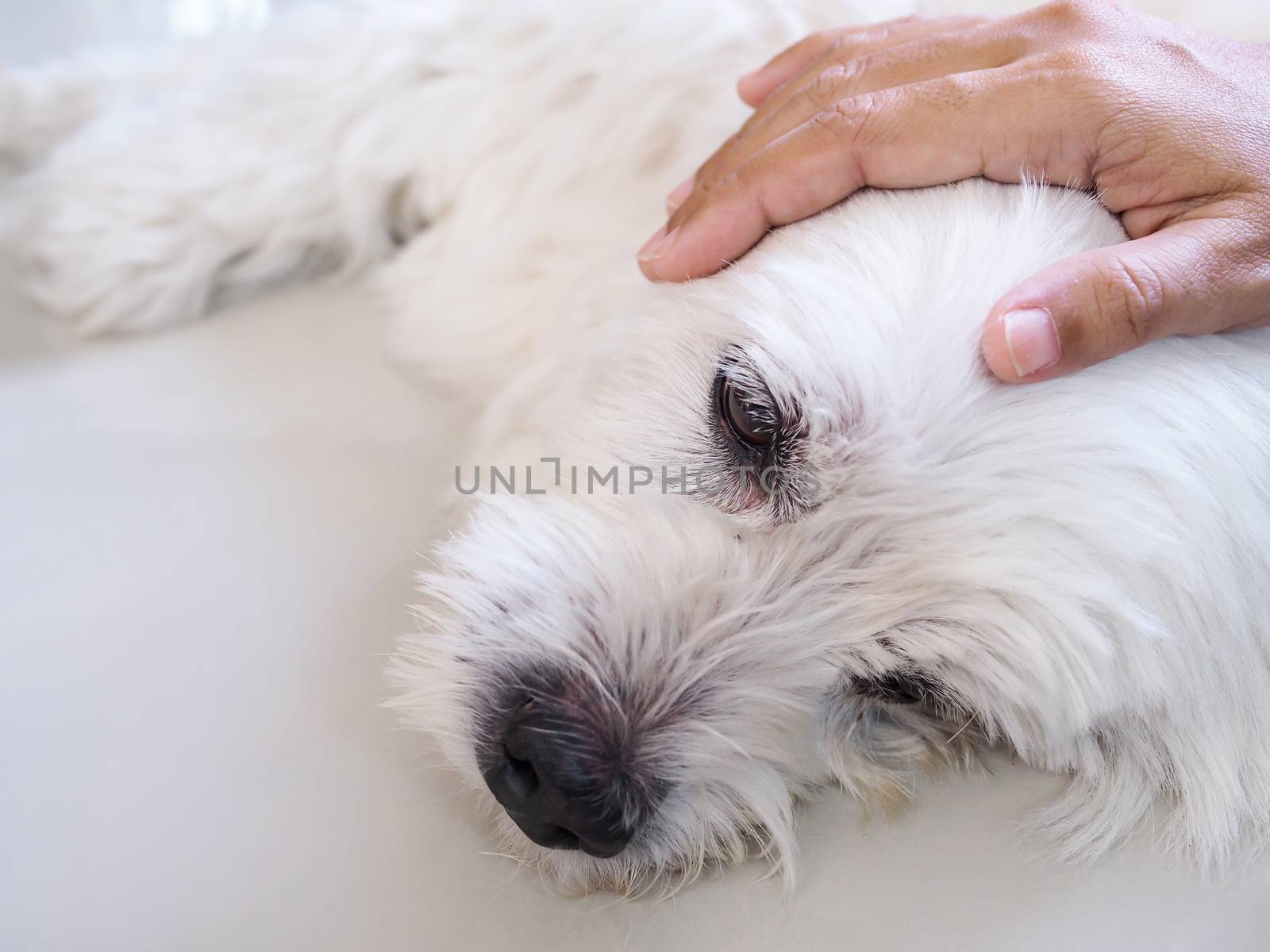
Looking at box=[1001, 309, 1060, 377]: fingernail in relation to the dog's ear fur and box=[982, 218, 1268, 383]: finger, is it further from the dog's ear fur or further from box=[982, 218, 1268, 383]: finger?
the dog's ear fur

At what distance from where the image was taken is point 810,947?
40.6 inches

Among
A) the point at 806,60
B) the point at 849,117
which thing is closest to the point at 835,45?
the point at 806,60

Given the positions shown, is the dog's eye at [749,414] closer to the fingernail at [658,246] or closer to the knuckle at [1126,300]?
the fingernail at [658,246]

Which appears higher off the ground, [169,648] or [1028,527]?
[1028,527]

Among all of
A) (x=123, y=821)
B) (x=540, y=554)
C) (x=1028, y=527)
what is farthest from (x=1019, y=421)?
(x=123, y=821)

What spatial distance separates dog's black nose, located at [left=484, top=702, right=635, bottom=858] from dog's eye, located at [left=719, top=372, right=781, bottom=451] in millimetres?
373

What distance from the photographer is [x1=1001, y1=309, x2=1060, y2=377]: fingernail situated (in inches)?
36.2

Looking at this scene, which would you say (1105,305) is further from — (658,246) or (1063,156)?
(658,246)

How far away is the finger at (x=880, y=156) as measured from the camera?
1.06 metres

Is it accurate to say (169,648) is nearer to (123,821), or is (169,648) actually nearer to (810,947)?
(123,821)

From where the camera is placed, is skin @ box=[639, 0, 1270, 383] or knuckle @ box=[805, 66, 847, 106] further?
knuckle @ box=[805, 66, 847, 106]

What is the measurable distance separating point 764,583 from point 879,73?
0.67m

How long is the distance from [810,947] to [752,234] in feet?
2.66

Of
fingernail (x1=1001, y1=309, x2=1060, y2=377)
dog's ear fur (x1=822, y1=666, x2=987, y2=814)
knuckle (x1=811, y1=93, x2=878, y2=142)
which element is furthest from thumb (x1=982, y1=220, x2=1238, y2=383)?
dog's ear fur (x1=822, y1=666, x2=987, y2=814)
